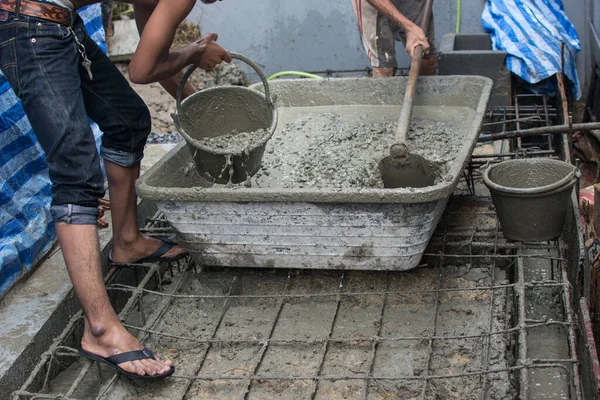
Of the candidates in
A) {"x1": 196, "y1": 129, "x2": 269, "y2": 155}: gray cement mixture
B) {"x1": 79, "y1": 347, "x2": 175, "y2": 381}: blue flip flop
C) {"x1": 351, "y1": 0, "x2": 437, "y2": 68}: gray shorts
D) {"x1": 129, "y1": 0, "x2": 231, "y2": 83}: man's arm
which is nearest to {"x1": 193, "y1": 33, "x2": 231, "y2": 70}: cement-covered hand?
{"x1": 129, "y1": 0, "x2": 231, "y2": 83}: man's arm

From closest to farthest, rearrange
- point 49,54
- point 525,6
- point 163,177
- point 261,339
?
1. point 49,54
2. point 261,339
3. point 163,177
4. point 525,6

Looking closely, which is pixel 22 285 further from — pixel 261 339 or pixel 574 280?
pixel 574 280

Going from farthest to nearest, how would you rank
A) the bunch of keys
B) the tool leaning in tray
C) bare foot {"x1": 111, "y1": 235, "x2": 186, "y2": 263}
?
bare foot {"x1": 111, "y1": 235, "x2": 186, "y2": 263}
the tool leaning in tray
the bunch of keys

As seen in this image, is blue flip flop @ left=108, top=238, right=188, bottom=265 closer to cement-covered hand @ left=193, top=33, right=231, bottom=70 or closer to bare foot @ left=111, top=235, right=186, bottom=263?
bare foot @ left=111, top=235, right=186, bottom=263

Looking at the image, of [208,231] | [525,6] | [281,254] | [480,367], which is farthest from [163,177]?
[525,6]

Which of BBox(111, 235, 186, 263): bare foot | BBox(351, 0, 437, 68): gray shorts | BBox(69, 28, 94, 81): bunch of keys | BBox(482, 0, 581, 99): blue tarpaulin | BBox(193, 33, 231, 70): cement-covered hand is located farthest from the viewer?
BBox(482, 0, 581, 99): blue tarpaulin

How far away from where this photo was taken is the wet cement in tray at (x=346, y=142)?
3877 millimetres

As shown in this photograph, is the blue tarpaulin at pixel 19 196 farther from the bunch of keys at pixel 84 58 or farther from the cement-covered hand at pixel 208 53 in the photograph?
the cement-covered hand at pixel 208 53

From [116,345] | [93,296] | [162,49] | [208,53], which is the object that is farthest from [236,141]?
[116,345]

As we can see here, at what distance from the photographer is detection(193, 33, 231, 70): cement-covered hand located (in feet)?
11.5

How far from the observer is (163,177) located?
3.77 m

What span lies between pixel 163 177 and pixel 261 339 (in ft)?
3.29

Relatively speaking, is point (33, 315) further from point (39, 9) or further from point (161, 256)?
point (39, 9)

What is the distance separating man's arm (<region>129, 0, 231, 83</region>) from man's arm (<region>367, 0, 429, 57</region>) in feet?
4.50
